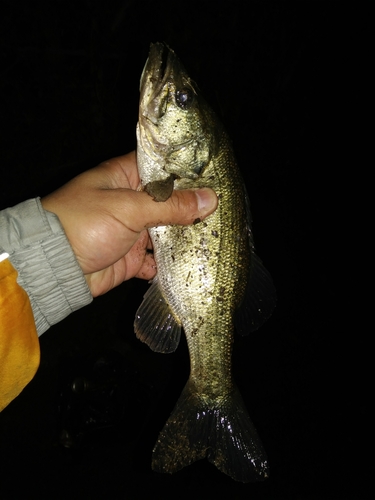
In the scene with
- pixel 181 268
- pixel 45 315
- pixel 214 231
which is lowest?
pixel 45 315

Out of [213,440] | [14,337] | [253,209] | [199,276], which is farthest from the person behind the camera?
[253,209]

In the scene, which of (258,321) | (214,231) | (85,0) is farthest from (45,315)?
(85,0)

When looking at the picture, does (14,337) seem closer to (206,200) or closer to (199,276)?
(199,276)

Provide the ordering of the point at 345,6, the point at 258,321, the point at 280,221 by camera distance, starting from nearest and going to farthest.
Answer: the point at 258,321, the point at 280,221, the point at 345,6

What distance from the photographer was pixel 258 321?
225 centimetres

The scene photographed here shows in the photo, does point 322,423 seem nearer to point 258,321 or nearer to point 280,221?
point 280,221

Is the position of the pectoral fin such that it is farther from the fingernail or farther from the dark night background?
the dark night background

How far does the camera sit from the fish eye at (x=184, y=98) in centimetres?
198

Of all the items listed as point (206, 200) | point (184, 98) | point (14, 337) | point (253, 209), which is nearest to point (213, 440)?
point (14, 337)

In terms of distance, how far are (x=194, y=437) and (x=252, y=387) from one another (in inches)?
154

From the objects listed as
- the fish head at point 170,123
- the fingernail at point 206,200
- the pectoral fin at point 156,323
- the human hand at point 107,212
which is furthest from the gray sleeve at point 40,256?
the fingernail at point 206,200

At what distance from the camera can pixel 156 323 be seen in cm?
221

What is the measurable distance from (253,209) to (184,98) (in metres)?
4.97

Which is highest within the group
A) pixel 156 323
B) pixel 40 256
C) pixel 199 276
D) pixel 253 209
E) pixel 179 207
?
pixel 179 207
